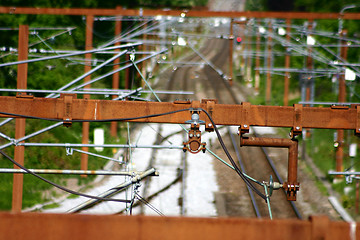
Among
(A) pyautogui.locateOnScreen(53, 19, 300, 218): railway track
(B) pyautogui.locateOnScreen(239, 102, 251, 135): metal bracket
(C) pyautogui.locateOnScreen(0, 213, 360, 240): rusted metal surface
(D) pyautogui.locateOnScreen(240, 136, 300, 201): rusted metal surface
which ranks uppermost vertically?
(B) pyautogui.locateOnScreen(239, 102, 251, 135): metal bracket

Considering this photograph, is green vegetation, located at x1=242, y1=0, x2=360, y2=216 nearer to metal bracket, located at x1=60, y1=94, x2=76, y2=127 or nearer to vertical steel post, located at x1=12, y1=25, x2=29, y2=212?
vertical steel post, located at x1=12, y1=25, x2=29, y2=212

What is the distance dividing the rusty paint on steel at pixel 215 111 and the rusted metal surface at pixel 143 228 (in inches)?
174

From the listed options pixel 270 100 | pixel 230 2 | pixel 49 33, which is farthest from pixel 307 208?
pixel 230 2

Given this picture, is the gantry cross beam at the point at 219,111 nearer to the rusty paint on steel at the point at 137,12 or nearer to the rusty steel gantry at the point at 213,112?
the rusty steel gantry at the point at 213,112

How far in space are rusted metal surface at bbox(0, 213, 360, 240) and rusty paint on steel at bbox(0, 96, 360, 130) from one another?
14.5 feet

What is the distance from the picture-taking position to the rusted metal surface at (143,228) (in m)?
4.82

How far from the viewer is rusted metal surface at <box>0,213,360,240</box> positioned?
482 cm

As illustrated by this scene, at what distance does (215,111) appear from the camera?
926 centimetres

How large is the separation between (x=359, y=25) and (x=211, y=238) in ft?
107

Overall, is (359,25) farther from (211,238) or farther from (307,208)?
(211,238)

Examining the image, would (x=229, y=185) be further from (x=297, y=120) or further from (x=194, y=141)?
(x=194, y=141)

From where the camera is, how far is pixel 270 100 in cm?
3600

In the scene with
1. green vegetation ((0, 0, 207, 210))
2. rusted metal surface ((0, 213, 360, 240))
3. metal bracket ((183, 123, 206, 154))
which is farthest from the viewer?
green vegetation ((0, 0, 207, 210))

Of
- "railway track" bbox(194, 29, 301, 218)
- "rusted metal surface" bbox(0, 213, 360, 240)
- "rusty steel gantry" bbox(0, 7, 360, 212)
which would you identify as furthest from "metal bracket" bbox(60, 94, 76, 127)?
"railway track" bbox(194, 29, 301, 218)
